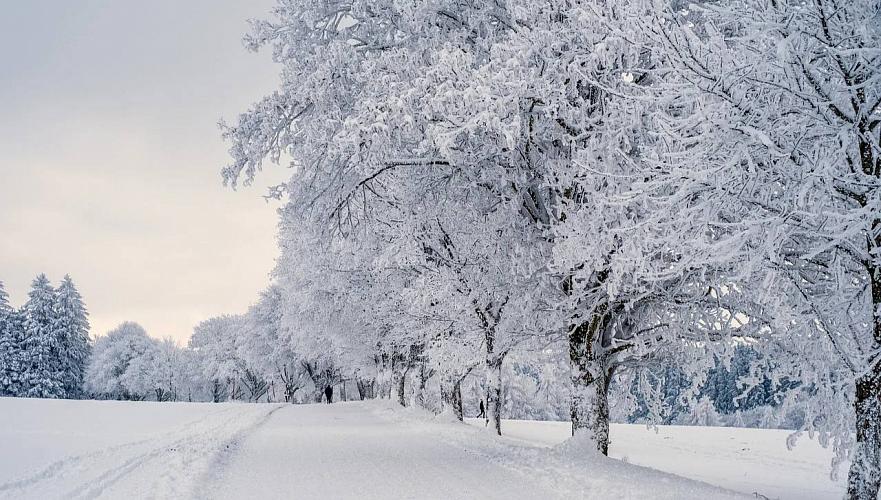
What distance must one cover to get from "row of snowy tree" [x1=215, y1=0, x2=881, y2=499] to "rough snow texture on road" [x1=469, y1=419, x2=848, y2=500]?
167 inches

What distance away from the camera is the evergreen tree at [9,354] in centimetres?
5578

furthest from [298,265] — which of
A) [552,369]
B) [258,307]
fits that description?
[258,307]

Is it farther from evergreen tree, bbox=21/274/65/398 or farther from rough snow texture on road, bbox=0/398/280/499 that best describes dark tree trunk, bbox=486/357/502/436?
evergreen tree, bbox=21/274/65/398

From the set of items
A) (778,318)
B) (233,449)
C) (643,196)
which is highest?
(643,196)

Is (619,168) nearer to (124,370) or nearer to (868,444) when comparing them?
(868,444)

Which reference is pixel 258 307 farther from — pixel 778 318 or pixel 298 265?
pixel 778 318

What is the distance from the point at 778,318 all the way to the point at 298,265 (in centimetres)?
2613

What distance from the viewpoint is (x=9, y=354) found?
56562 millimetres

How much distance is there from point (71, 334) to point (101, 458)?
5713 cm

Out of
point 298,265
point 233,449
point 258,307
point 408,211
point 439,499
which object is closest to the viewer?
point 439,499

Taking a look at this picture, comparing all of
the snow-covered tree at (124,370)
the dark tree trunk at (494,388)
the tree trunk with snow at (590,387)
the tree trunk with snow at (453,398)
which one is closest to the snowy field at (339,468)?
the tree trunk with snow at (590,387)

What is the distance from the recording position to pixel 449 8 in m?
10.8

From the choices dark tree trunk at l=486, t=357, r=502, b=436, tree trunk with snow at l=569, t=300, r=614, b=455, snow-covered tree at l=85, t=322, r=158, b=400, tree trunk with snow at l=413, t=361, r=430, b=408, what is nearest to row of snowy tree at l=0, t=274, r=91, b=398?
snow-covered tree at l=85, t=322, r=158, b=400

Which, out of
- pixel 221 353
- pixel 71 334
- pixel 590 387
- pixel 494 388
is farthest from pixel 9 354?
pixel 590 387
